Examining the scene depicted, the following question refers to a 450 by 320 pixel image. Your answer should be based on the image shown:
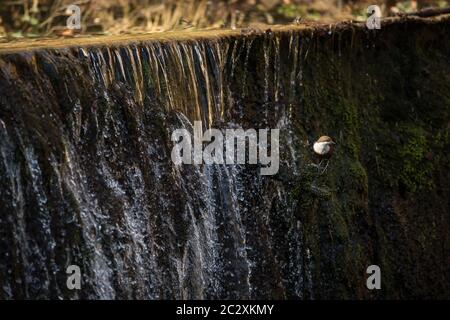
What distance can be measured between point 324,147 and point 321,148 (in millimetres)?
21

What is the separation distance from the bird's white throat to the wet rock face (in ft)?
0.31

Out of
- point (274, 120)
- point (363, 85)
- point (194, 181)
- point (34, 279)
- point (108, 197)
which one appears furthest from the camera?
point (363, 85)

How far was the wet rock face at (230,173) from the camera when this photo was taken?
4891 millimetres

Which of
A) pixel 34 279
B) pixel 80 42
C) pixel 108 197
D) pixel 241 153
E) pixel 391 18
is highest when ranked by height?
pixel 391 18

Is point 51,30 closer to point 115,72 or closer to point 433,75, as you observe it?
point 115,72

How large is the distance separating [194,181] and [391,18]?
205 centimetres

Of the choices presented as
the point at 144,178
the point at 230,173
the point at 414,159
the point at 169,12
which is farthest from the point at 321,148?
the point at 169,12

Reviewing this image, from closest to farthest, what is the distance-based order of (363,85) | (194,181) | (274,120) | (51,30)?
1. (194,181)
2. (274,120)
3. (363,85)
4. (51,30)

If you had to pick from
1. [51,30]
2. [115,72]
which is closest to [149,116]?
[115,72]

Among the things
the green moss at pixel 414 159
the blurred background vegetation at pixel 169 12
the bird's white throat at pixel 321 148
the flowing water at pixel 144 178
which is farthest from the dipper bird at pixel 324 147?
the blurred background vegetation at pixel 169 12

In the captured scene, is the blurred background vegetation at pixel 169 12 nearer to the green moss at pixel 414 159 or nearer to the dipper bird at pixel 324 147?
the green moss at pixel 414 159

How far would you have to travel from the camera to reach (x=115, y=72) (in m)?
5.32

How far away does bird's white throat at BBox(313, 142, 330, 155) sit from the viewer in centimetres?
598

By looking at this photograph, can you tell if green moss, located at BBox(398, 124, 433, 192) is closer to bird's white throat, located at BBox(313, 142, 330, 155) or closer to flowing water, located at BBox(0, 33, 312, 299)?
bird's white throat, located at BBox(313, 142, 330, 155)
